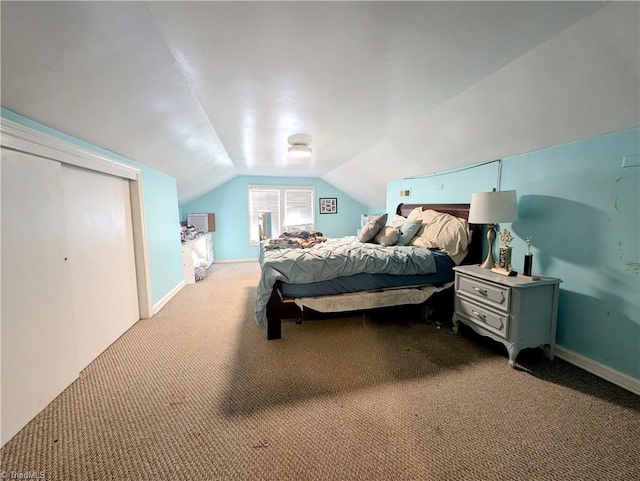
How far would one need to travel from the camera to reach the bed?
2.35 meters

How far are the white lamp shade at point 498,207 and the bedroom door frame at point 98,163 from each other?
10.6ft

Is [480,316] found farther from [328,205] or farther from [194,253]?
[328,205]

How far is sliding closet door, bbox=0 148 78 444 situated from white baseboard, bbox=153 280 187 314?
1.28 meters

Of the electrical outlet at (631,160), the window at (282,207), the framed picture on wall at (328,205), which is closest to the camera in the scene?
the electrical outlet at (631,160)

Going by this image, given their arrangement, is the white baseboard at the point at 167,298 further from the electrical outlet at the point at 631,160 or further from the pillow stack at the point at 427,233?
the electrical outlet at the point at 631,160

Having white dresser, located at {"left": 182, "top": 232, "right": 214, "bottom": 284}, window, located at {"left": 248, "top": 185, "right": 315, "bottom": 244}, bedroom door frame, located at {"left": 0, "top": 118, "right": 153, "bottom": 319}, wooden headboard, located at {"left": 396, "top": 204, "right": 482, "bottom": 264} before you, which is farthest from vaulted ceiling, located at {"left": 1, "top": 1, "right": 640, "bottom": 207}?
window, located at {"left": 248, "top": 185, "right": 315, "bottom": 244}

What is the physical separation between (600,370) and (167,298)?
4390 mm

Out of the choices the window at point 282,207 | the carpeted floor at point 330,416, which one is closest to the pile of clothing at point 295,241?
the carpeted floor at point 330,416

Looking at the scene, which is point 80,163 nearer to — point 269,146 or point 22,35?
point 22,35

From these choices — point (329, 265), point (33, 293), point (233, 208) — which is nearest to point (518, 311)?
point (329, 265)

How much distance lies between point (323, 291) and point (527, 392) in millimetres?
1597

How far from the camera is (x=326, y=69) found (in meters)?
1.65

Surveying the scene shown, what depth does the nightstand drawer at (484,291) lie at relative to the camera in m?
1.97

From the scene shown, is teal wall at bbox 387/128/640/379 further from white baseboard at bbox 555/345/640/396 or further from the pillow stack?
the pillow stack
